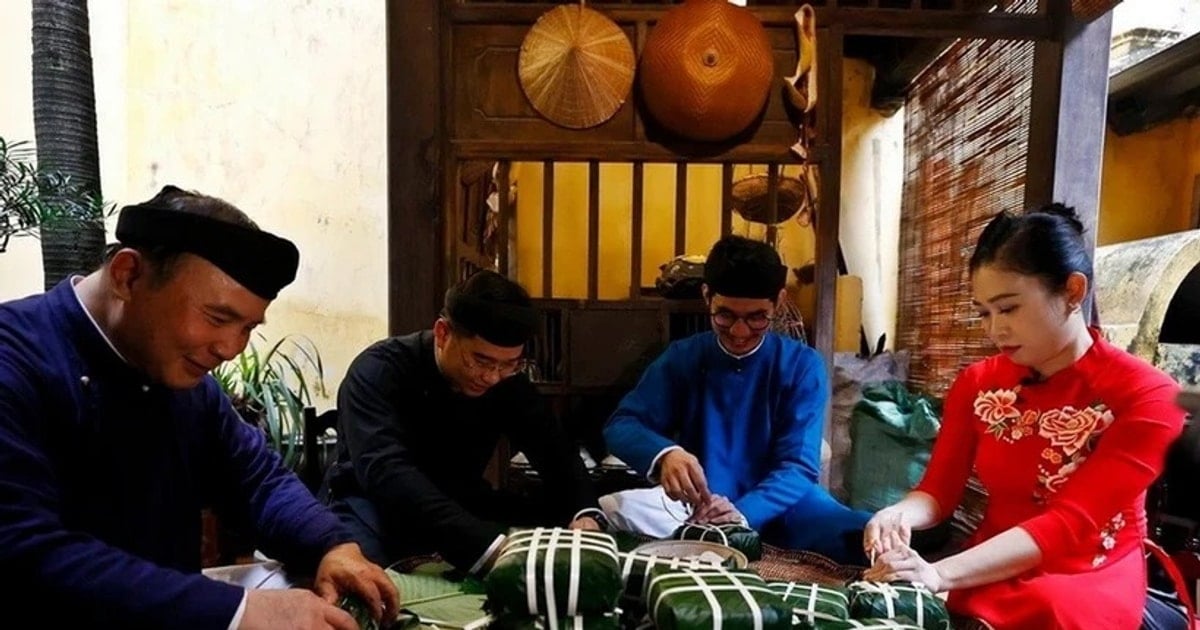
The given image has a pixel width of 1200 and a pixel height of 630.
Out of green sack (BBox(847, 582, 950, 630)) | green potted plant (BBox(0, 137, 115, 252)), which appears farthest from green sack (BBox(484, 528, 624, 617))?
green potted plant (BBox(0, 137, 115, 252))

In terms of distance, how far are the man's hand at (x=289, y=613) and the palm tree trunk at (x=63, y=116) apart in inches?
57.6

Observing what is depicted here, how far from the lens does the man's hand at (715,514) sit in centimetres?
166

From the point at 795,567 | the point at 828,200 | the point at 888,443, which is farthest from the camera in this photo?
the point at 888,443

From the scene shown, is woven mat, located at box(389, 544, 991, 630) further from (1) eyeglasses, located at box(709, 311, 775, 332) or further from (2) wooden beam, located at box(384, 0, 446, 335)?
(2) wooden beam, located at box(384, 0, 446, 335)

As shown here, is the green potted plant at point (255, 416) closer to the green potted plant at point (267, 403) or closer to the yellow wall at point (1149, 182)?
the green potted plant at point (267, 403)

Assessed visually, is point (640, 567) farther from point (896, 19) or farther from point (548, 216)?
point (896, 19)

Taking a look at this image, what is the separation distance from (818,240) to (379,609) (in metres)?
1.97

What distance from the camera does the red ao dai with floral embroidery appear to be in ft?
4.02

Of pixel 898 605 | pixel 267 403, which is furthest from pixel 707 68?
pixel 267 403

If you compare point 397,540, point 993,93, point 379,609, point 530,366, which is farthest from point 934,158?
point 379,609

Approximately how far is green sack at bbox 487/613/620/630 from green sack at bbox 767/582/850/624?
0.24 metres

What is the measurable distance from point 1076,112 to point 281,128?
3.56 meters

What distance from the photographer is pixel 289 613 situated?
0.98 metres

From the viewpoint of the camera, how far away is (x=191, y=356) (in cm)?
115
